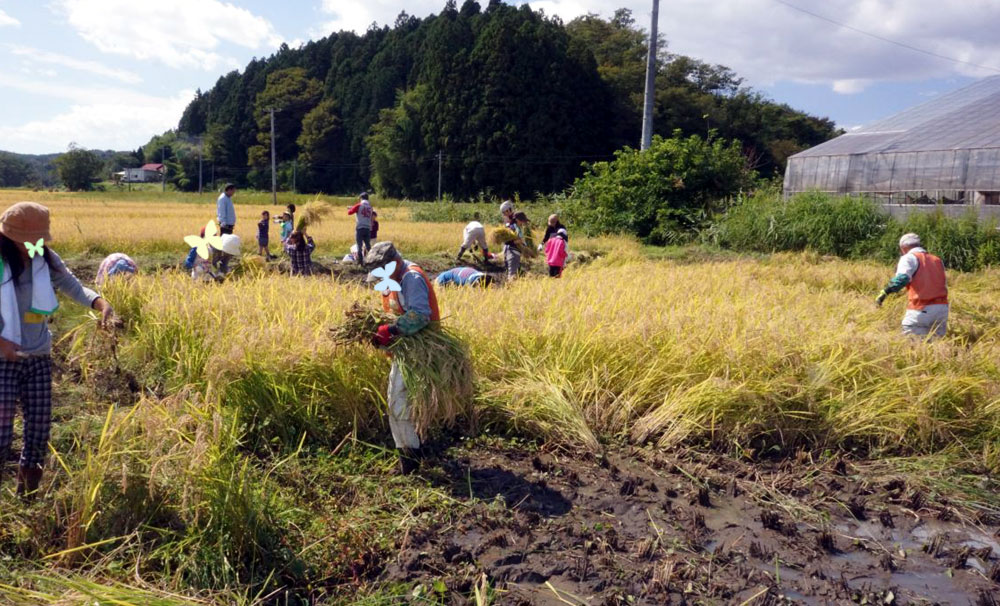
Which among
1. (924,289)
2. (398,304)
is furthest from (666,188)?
(398,304)

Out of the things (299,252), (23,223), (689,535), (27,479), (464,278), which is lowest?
(689,535)

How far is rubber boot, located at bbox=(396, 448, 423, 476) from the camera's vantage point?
12.5 feet

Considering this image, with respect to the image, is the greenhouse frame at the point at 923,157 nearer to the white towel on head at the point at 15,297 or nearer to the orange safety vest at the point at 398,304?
the orange safety vest at the point at 398,304

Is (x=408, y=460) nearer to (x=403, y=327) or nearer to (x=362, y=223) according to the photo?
(x=403, y=327)

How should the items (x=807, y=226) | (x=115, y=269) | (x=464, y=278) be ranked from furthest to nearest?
(x=807, y=226) < (x=464, y=278) < (x=115, y=269)

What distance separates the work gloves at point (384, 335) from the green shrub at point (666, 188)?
45.2ft

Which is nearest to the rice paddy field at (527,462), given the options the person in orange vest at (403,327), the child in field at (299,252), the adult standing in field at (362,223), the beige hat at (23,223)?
the person in orange vest at (403,327)

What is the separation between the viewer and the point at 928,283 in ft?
19.4

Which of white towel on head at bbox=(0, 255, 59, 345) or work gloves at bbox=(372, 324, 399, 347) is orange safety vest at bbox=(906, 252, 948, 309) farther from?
white towel on head at bbox=(0, 255, 59, 345)

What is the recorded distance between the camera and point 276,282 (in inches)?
258

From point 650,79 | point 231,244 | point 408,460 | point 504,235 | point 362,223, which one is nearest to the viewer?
point 408,460

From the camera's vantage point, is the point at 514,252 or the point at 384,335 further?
the point at 514,252

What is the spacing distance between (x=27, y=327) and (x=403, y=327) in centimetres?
174

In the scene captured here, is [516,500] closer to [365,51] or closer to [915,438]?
[915,438]
